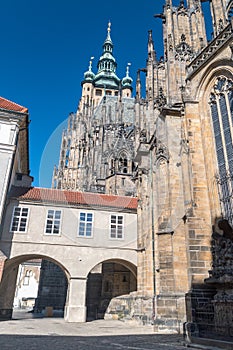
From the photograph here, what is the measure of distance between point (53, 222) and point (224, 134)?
35.9ft

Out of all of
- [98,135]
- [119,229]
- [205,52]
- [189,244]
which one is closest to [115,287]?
[119,229]

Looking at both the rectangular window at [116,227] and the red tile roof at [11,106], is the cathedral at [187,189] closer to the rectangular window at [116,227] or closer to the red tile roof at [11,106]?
the rectangular window at [116,227]

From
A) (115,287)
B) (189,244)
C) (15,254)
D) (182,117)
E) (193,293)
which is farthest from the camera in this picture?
(115,287)

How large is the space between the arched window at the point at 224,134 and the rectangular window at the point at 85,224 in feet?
29.5

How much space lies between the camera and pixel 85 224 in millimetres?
17125

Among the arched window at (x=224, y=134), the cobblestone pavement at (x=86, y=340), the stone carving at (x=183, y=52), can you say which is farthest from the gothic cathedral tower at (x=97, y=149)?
the cobblestone pavement at (x=86, y=340)

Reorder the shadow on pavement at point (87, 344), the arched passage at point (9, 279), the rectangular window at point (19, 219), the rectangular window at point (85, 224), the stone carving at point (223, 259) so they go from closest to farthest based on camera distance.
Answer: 1. the shadow on pavement at point (87, 344)
2. the stone carving at point (223, 259)
3. the rectangular window at point (19, 219)
4. the arched passage at point (9, 279)
5. the rectangular window at point (85, 224)

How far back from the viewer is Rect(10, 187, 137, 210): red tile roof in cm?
1712

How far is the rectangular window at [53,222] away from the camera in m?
16.4

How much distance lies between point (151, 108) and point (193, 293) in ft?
39.1

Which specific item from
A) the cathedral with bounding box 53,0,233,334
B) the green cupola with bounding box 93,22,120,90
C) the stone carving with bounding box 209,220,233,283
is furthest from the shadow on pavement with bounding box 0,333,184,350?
the green cupola with bounding box 93,22,120,90

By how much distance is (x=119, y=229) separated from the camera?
17547 millimetres

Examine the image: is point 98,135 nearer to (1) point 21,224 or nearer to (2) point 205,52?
(1) point 21,224

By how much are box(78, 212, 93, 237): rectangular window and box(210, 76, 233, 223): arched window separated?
8.98 metres
